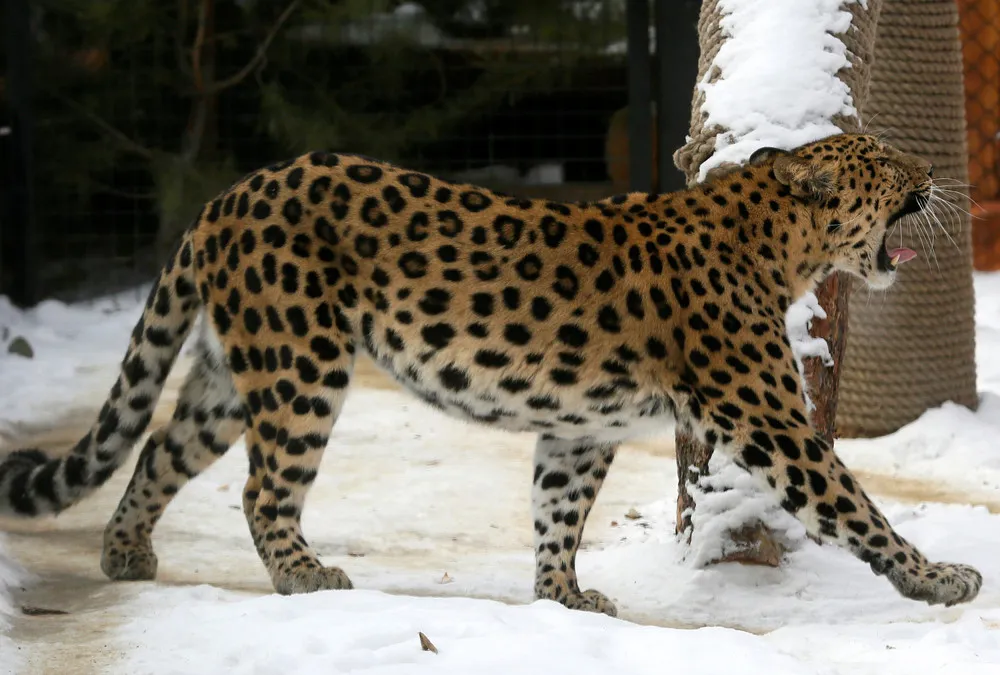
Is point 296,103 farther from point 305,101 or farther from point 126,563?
point 126,563

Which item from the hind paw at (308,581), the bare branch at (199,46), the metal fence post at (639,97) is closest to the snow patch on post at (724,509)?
the hind paw at (308,581)

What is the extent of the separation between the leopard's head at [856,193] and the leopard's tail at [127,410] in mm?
1818

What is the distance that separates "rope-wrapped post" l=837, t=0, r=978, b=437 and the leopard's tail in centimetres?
371

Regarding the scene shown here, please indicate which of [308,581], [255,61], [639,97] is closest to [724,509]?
[308,581]

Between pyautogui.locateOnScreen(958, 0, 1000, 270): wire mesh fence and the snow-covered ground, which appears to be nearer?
the snow-covered ground

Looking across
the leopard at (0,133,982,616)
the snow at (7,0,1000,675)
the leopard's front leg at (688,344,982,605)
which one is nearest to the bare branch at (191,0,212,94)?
the snow at (7,0,1000,675)

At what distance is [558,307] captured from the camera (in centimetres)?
402

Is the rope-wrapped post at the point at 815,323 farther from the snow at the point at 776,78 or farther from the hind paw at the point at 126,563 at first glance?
the hind paw at the point at 126,563

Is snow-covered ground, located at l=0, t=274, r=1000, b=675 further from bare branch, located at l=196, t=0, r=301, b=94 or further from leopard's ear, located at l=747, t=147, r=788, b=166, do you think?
bare branch, located at l=196, t=0, r=301, b=94

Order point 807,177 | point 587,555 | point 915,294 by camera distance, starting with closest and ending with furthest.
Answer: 1. point 807,177
2. point 587,555
3. point 915,294

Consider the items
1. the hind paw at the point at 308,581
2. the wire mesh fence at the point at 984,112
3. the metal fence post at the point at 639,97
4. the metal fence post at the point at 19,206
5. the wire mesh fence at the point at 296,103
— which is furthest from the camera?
the wire mesh fence at the point at 984,112

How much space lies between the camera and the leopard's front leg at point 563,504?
14.2 feet

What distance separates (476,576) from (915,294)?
125 inches

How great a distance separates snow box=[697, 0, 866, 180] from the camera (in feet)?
15.2
